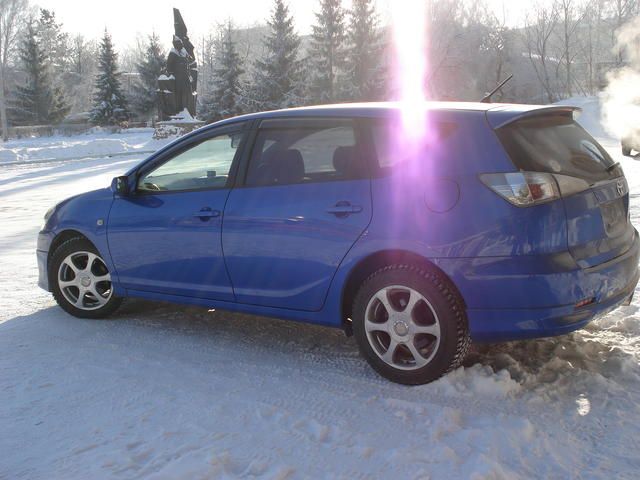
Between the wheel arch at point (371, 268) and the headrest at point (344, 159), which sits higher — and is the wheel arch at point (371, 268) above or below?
below

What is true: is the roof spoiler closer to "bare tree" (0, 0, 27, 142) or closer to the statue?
the statue

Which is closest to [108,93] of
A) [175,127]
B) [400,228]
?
[175,127]

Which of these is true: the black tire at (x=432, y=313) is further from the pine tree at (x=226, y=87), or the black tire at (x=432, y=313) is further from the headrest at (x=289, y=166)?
the pine tree at (x=226, y=87)

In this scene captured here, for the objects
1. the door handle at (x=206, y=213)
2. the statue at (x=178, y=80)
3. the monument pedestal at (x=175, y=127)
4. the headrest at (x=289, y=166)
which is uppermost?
the statue at (x=178, y=80)

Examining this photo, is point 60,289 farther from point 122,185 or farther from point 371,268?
point 371,268

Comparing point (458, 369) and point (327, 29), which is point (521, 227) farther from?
point (327, 29)

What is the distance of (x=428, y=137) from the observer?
11.5ft

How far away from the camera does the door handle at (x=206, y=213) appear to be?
4109 millimetres

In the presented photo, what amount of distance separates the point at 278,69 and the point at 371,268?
42276 mm

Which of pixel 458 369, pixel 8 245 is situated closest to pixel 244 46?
pixel 8 245

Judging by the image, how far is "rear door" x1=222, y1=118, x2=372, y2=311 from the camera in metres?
3.62

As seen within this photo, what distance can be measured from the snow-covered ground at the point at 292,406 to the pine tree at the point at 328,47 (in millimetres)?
43600

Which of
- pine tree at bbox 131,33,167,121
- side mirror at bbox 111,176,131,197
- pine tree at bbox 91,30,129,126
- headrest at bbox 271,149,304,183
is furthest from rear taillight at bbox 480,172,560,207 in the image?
pine tree at bbox 131,33,167,121

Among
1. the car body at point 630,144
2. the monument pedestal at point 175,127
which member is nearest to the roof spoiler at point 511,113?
the car body at point 630,144
